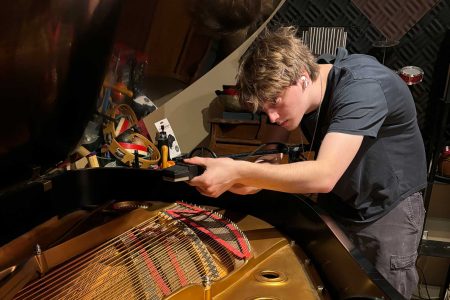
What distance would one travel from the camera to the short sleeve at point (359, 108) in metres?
1.37

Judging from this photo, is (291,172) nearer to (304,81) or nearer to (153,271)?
(304,81)

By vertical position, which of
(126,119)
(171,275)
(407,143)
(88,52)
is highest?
(88,52)

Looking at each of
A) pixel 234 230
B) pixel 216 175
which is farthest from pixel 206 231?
pixel 216 175

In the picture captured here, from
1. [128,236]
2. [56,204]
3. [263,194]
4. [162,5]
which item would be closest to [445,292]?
[263,194]

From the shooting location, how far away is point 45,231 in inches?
63.9

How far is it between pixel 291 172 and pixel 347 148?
21 cm

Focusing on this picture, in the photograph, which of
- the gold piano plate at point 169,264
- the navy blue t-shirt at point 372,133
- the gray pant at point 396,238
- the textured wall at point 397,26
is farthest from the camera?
the textured wall at point 397,26

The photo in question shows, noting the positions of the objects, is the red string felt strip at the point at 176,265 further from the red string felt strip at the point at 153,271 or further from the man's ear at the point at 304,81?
the man's ear at the point at 304,81

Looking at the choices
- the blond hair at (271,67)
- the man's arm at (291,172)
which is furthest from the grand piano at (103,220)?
the blond hair at (271,67)

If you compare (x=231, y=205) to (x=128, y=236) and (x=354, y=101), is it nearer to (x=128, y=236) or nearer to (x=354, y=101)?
(x=128, y=236)

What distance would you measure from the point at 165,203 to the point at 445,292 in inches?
106

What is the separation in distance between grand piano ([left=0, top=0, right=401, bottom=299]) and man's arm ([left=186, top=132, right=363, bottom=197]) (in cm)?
15

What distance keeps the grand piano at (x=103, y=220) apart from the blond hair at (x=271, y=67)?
0.42 m

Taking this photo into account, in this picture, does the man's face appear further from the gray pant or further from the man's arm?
the gray pant
